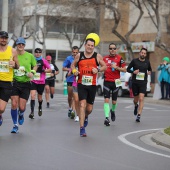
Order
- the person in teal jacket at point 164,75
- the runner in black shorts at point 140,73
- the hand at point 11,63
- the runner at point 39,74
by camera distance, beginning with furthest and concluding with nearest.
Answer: the person in teal jacket at point 164,75 → the runner at point 39,74 → the runner in black shorts at point 140,73 → the hand at point 11,63

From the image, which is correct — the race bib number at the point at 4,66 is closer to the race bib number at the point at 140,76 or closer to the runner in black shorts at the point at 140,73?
the runner in black shorts at the point at 140,73

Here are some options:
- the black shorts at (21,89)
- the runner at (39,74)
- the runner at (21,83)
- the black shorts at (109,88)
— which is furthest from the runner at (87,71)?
the runner at (39,74)

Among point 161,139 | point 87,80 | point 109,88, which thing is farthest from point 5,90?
point 109,88

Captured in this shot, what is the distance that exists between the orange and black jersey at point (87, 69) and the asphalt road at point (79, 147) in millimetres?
Result: 1135

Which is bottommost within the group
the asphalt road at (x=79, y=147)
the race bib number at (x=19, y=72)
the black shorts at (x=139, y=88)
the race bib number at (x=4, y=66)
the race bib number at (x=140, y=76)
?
the asphalt road at (x=79, y=147)

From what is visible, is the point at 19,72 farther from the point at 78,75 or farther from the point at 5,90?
the point at 5,90

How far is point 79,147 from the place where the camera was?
11.1 metres

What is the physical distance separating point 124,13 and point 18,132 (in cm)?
3260

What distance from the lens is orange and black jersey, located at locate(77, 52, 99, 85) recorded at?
1309 cm

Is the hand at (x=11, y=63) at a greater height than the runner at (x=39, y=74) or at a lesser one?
greater

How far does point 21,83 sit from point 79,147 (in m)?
2.96

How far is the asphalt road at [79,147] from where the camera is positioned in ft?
30.2

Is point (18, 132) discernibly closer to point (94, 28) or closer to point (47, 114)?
point (47, 114)

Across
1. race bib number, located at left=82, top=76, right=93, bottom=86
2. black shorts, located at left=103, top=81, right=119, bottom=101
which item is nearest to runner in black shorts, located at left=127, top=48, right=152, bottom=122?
black shorts, located at left=103, top=81, right=119, bottom=101
